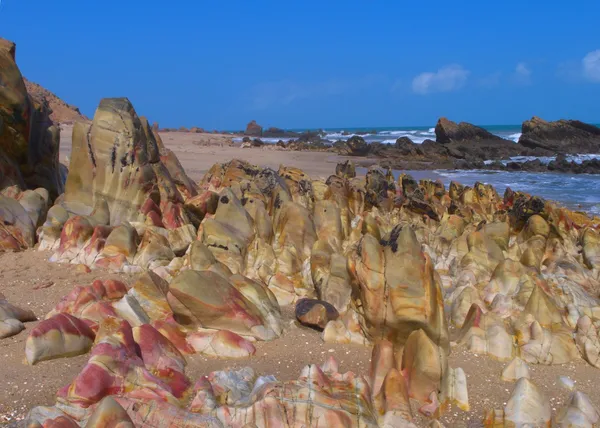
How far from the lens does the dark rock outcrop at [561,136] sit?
31.1m

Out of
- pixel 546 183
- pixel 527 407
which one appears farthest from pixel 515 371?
pixel 546 183

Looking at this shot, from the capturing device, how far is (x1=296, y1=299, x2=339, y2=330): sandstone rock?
3.88m

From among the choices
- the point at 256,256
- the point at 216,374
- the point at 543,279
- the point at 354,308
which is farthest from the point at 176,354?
the point at 543,279

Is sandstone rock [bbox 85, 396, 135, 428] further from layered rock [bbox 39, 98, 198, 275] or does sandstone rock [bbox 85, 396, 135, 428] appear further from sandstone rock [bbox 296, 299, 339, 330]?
layered rock [bbox 39, 98, 198, 275]

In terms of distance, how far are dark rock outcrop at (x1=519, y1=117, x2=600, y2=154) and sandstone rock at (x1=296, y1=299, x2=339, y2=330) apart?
29.3 meters

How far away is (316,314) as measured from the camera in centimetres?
390

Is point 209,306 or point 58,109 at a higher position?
point 58,109

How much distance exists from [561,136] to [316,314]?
32.8m

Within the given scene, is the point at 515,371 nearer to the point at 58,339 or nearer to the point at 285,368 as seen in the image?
the point at 285,368

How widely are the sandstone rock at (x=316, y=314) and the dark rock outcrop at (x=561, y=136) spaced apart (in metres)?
29.3

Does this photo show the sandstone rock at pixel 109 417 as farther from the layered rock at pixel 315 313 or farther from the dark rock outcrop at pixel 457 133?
the dark rock outcrop at pixel 457 133

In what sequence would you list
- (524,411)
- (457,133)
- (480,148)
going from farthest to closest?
1. (457,133)
2. (480,148)
3. (524,411)

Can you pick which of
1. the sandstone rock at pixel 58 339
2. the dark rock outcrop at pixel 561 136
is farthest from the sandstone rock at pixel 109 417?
the dark rock outcrop at pixel 561 136

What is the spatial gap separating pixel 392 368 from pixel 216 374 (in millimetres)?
868
